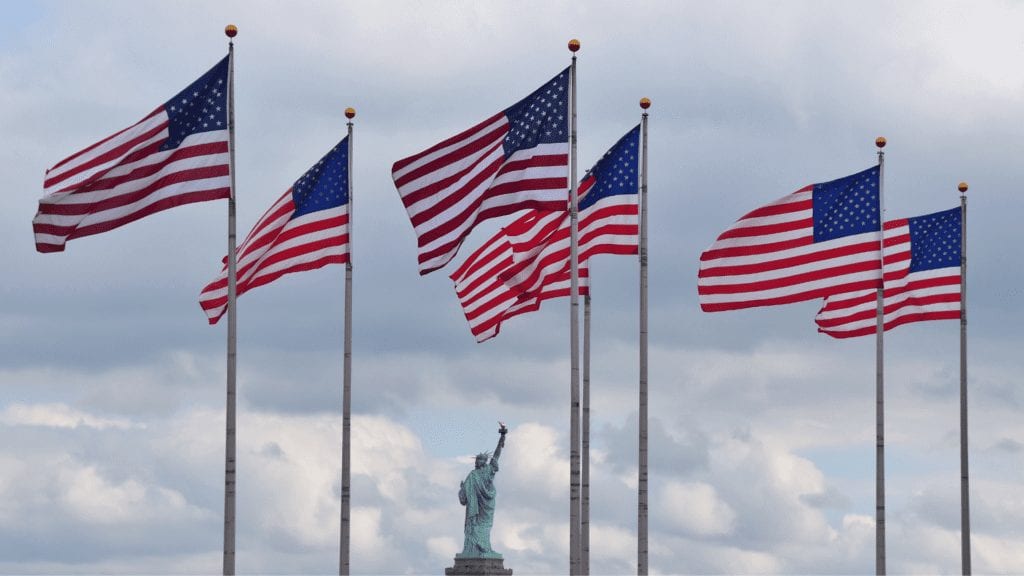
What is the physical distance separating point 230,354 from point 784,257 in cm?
1199

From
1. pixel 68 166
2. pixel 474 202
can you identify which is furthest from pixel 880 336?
pixel 68 166

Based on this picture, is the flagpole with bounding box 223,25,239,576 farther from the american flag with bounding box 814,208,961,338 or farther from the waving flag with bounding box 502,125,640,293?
the american flag with bounding box 814,208,961,338

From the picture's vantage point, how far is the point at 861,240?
49188 millimetres

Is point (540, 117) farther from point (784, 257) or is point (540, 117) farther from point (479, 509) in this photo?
point (479, 509)

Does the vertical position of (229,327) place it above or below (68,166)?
below

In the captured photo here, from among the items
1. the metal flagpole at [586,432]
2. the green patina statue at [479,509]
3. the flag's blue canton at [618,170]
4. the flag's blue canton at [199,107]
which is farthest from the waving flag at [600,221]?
the green patina statue at [479,509]

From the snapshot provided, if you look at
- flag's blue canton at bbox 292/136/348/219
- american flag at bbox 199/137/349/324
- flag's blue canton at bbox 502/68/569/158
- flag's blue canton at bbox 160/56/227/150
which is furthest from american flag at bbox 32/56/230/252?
flag's blue canton at bbox 502/68/569/158

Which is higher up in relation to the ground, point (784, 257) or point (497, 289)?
point (784, 257)

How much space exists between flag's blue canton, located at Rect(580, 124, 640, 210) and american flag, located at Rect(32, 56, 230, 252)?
8646 mm

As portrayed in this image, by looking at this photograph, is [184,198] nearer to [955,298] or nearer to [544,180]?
[544,180]

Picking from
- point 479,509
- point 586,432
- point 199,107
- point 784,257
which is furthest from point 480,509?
point 199,107

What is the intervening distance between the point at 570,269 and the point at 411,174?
4.11m

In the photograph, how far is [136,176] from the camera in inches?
1727

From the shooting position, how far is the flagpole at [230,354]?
4369 cm
